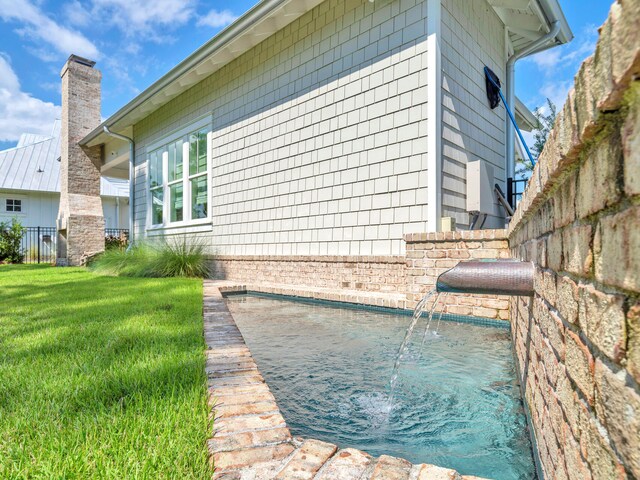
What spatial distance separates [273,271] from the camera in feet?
20.4

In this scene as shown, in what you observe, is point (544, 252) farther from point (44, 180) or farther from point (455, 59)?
point (44, 180)

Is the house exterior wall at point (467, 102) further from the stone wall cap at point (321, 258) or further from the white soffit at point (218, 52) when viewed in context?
the white soffit at point (218, 52)

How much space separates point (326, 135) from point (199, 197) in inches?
149

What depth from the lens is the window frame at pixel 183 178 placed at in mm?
7656

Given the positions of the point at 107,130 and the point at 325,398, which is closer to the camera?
the point at 325,398

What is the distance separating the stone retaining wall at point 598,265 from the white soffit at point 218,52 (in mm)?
5368

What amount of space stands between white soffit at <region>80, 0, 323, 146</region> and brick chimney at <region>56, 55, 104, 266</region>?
2.71 metres

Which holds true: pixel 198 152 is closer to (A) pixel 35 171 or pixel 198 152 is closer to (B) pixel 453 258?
(B) pixel 453 258

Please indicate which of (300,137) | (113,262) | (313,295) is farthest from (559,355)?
(113,262)

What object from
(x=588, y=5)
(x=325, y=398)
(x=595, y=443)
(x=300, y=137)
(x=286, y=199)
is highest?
(x=588, y=5)

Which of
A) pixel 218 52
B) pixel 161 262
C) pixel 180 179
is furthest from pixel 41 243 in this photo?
pixel 218 52

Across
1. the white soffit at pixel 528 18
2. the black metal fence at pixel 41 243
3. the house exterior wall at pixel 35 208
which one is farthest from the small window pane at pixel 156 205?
the house exterior wall at pixel 35 208

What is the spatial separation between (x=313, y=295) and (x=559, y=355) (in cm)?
389

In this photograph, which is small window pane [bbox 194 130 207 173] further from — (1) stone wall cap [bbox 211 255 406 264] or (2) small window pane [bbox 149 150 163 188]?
(1) stone wall cap [bbox 211 255 406 264]
